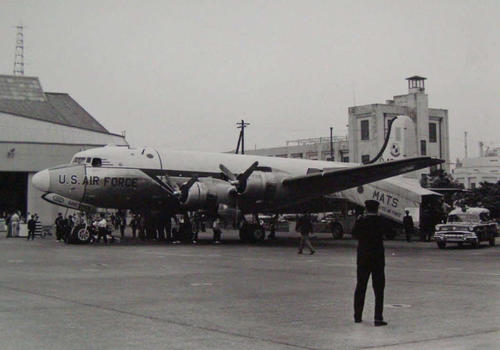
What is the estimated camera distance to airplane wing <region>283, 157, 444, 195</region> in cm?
2768

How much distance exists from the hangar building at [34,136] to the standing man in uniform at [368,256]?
44.4 m

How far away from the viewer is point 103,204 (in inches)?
1117

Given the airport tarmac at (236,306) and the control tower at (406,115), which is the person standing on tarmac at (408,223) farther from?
the control tower at (406,115)

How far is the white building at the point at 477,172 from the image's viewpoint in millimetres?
95188

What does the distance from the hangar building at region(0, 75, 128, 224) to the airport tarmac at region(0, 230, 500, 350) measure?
33.9 meters

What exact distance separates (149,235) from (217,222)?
14.0ft

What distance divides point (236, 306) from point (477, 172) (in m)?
91.5

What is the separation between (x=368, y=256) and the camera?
955cm

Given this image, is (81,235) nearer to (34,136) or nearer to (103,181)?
(103,181)

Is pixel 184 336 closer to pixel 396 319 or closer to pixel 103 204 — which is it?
pixel 396 319

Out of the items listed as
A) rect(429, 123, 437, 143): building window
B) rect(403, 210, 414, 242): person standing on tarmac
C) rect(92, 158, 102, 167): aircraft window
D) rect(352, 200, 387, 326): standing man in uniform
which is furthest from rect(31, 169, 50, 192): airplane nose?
rect(429, 123, 437, 143): building window

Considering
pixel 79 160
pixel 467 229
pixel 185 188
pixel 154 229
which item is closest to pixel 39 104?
pixel 154 229

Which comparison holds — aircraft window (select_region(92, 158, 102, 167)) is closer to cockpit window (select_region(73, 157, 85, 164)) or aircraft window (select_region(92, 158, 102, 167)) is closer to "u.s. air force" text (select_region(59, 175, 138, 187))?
cockpit window (select_region(73, 157, 85, 164))

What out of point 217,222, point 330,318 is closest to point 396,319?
point 330,318
